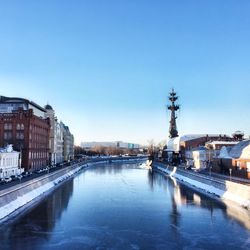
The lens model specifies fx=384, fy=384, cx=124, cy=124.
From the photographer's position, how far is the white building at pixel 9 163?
72.3 meters

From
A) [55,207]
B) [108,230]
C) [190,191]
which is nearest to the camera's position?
[108,230]

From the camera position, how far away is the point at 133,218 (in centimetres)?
4306

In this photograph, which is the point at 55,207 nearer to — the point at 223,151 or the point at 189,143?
the point at 223,151

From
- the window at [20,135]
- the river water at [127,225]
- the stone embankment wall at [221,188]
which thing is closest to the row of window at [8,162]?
the window at [20,135]

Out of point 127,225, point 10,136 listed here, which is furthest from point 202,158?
point 127,225

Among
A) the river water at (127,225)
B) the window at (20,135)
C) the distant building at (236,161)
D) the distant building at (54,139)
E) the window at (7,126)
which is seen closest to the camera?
the river water at (127,225)

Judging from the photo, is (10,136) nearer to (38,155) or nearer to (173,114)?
(38,155)

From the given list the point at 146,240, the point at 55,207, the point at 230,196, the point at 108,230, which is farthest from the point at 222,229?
the point at 55,207

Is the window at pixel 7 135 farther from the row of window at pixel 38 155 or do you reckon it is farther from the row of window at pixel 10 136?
the row of window at pixel 38 155

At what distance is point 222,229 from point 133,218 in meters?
10.4

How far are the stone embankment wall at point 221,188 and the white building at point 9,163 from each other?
36.3 meters

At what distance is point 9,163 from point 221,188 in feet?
138

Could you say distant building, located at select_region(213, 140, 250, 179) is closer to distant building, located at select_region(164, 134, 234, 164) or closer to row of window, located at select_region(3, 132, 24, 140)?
distant building, located at select_region(164, 134, 234, 164)

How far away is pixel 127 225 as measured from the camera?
39188 millimetres
